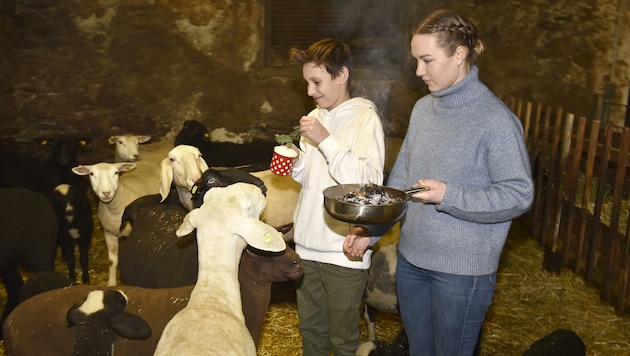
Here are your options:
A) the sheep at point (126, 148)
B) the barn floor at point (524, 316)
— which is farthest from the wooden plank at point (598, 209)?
the sheep at point (126, 148)

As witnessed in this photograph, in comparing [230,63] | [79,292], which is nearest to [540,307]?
[79,292]

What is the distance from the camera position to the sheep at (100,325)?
2389 mm

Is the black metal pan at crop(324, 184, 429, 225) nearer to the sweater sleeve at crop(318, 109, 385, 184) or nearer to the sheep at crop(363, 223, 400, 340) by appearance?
the sweater sleeve at crop(318, 109, 385, 184)

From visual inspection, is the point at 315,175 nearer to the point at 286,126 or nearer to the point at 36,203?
the point at 36,203

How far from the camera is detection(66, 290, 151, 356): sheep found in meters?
2.39

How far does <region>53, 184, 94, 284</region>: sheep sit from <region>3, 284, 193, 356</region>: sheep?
2.76 metres

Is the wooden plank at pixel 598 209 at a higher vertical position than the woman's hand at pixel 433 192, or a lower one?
lower

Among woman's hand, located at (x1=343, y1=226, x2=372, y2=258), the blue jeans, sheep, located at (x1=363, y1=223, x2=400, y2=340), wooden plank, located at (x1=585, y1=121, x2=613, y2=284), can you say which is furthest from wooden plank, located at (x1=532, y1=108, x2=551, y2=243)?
woman's hand, located at (x1=343, y1=226, x2=372, y2=258)

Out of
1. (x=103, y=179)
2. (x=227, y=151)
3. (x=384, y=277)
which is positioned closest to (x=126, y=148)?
(x=227, y=151)

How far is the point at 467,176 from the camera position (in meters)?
2.38

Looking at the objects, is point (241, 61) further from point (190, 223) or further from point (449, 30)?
point (449, 30)

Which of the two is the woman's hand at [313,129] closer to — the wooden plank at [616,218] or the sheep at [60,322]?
the sheep at [60,322]

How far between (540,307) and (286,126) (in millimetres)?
5097

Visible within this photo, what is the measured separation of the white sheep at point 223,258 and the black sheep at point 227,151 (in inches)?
173
